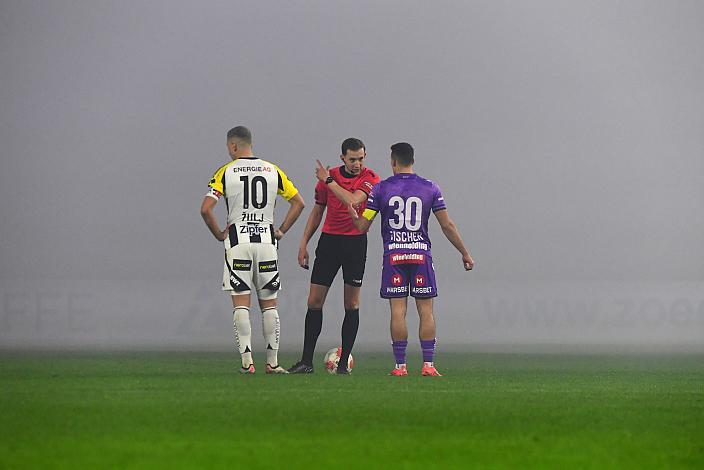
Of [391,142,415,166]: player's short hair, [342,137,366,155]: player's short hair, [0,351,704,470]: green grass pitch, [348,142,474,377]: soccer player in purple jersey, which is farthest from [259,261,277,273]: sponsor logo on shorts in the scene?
[391,142,415,166]: player's short hair

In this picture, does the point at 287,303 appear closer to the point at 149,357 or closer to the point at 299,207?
the point at 149,357

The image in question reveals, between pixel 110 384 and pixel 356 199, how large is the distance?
210 centimetres

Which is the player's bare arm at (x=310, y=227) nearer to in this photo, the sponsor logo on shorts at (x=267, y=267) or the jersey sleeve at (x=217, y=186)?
the sponsor logo on shorts at (x=267, y=267)

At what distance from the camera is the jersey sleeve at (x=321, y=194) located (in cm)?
899

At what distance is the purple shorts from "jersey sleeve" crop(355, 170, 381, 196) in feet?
1.78

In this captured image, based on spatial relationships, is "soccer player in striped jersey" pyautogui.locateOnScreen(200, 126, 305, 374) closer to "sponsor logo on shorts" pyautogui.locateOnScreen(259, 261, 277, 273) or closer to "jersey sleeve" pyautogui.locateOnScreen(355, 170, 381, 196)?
"sponsor logo on shorts" pyautogui.locateOnScreen(259, 261, 277, 273)

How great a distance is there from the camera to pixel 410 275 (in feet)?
28.4

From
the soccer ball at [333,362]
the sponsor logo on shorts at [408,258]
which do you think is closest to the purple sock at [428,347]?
the sponsor logo on shorts at [408,258]

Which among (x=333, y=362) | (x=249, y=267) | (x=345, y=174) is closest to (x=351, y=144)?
(x=345, y=174)

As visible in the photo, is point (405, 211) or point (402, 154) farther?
point (402, 154)

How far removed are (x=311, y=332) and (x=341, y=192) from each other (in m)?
1.09

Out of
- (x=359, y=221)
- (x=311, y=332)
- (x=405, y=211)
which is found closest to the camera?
(x=405, y=211)

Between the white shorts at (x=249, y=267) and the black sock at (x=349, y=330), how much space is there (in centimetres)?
65

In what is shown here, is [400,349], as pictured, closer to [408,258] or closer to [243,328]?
[408,258]
